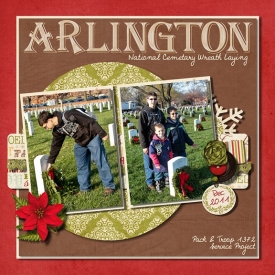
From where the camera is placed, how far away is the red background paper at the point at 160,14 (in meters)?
3.78

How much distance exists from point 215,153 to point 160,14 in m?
0.88

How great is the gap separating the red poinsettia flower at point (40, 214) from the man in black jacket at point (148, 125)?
55cm

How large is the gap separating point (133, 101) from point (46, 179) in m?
0.68

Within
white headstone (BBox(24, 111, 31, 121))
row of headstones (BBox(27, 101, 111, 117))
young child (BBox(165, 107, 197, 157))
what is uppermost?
row of headstones (BBox(27, 101, 111, 117))

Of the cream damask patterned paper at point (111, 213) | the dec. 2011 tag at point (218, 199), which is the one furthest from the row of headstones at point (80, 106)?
the dec. 2011 tag at point (218, 199)

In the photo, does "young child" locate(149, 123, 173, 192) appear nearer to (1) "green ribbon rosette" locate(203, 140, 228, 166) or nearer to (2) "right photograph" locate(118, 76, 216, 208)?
(2) "right photograph" locate(118, 76, 216, 208)

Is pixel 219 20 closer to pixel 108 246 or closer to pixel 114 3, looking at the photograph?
pixel 114 3

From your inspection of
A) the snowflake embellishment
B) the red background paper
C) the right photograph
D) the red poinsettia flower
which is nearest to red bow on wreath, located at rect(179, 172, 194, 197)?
the right photograph

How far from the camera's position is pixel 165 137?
12.3ft

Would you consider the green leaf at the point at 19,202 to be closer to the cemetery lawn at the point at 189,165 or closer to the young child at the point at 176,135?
the cemetery lawn at the point at 189,165

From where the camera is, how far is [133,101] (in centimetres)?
373

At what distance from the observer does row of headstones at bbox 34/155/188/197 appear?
3.75m

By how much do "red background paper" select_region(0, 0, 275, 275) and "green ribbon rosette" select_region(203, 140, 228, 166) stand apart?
24 cm

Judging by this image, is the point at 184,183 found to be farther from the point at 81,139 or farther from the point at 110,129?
the point at 81,139
